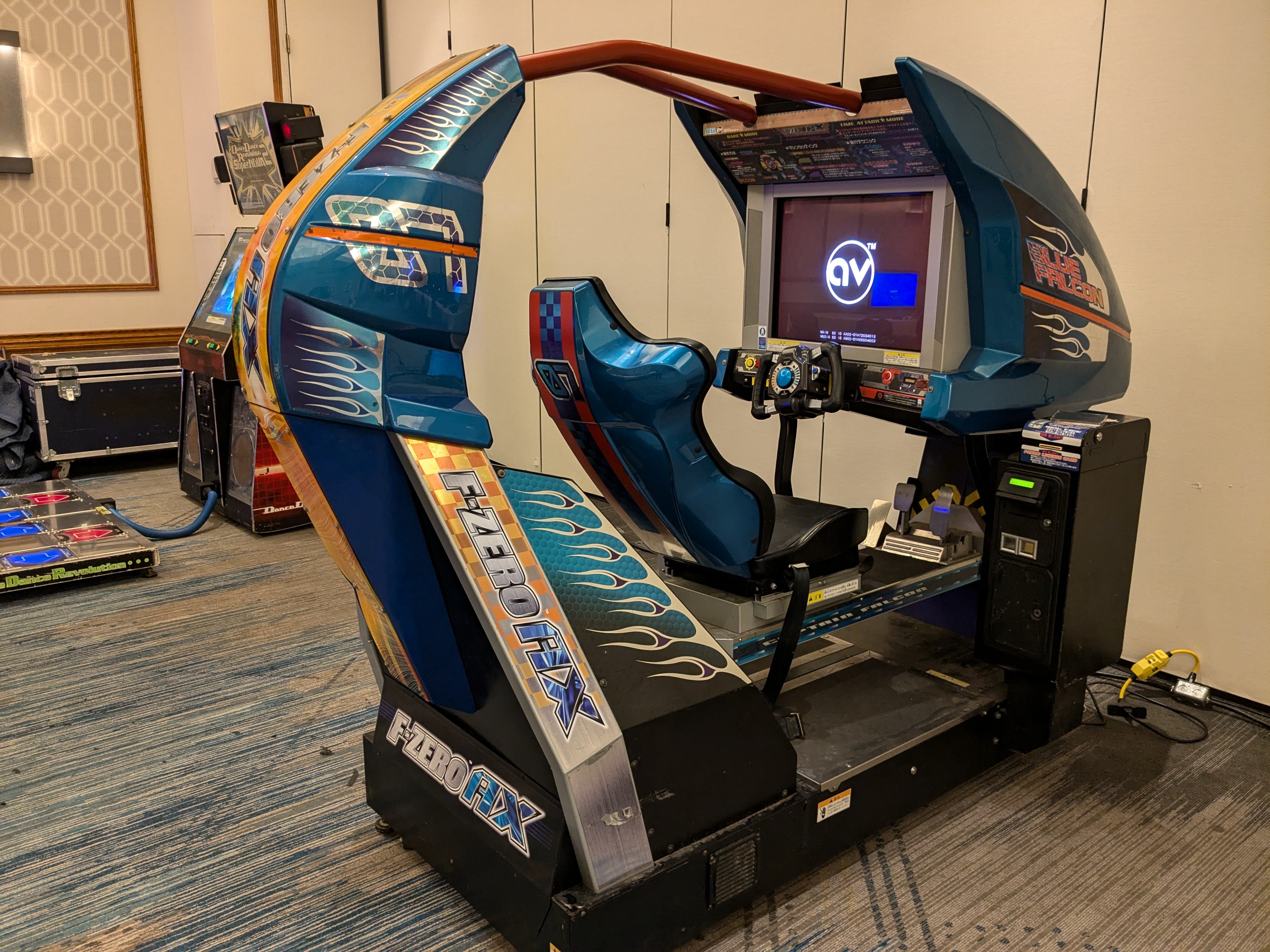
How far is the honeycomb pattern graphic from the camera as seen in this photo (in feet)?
20.0

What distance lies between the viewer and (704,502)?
216 centimetres

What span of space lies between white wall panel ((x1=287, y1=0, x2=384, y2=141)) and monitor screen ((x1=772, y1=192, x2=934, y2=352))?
4.52 metres

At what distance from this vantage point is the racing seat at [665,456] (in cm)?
197

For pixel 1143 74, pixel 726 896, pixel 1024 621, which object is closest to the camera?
pixel 726 896

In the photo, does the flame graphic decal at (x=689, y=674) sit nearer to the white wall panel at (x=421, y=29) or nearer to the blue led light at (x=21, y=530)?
the blue led light at (x=21, y=530)

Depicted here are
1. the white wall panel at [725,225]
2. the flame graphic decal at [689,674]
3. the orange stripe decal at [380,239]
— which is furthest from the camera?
the white wall panel at [725,225]

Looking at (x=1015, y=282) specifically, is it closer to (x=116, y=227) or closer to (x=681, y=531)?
(x=681, y=531)

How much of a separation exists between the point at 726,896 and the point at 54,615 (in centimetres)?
304

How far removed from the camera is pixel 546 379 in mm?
2078

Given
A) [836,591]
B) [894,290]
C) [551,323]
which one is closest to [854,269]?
[894,290]

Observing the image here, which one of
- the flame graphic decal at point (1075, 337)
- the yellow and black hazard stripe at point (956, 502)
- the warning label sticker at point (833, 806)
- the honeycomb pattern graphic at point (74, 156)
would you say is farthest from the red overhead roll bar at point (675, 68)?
the honeycomb pattern graphic at point (74, 156)

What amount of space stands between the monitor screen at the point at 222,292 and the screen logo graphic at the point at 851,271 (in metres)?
3.43

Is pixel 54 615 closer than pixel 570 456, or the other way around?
pixel 54 615

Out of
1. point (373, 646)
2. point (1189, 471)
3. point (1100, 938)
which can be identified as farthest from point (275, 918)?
point (1189, 471)
